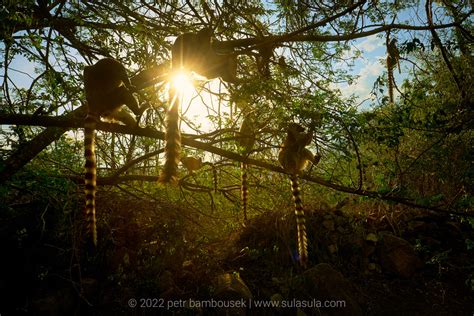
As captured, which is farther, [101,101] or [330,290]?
[330,290]

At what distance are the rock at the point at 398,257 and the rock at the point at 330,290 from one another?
71.6 inches

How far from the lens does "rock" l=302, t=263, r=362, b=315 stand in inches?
280

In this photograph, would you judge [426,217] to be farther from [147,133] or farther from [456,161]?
[147,133]

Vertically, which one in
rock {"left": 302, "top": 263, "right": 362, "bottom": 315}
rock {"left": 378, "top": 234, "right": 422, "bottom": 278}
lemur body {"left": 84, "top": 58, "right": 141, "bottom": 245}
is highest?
lemur body {"left": 84, "top": 58, "right": 141, "bottom": 245}

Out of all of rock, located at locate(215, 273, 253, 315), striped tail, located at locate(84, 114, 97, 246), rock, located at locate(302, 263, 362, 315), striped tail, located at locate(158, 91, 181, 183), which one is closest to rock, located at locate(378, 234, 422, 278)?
rock, located at locate(302, 263, 362, 315)

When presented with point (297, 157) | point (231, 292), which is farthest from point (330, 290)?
point (297, 157)

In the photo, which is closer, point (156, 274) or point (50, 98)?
point (50, 98)

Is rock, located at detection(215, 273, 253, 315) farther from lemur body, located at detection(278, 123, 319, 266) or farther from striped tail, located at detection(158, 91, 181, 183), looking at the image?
striped tail, located at detection(158, 91, 181, 183)

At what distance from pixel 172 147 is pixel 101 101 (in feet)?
7.90

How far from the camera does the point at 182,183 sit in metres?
6.37

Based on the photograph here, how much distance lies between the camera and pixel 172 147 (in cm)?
293

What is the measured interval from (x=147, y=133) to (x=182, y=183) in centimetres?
281

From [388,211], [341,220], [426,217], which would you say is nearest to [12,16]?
[341,220]

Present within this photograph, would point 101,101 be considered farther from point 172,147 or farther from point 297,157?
point 297,157
